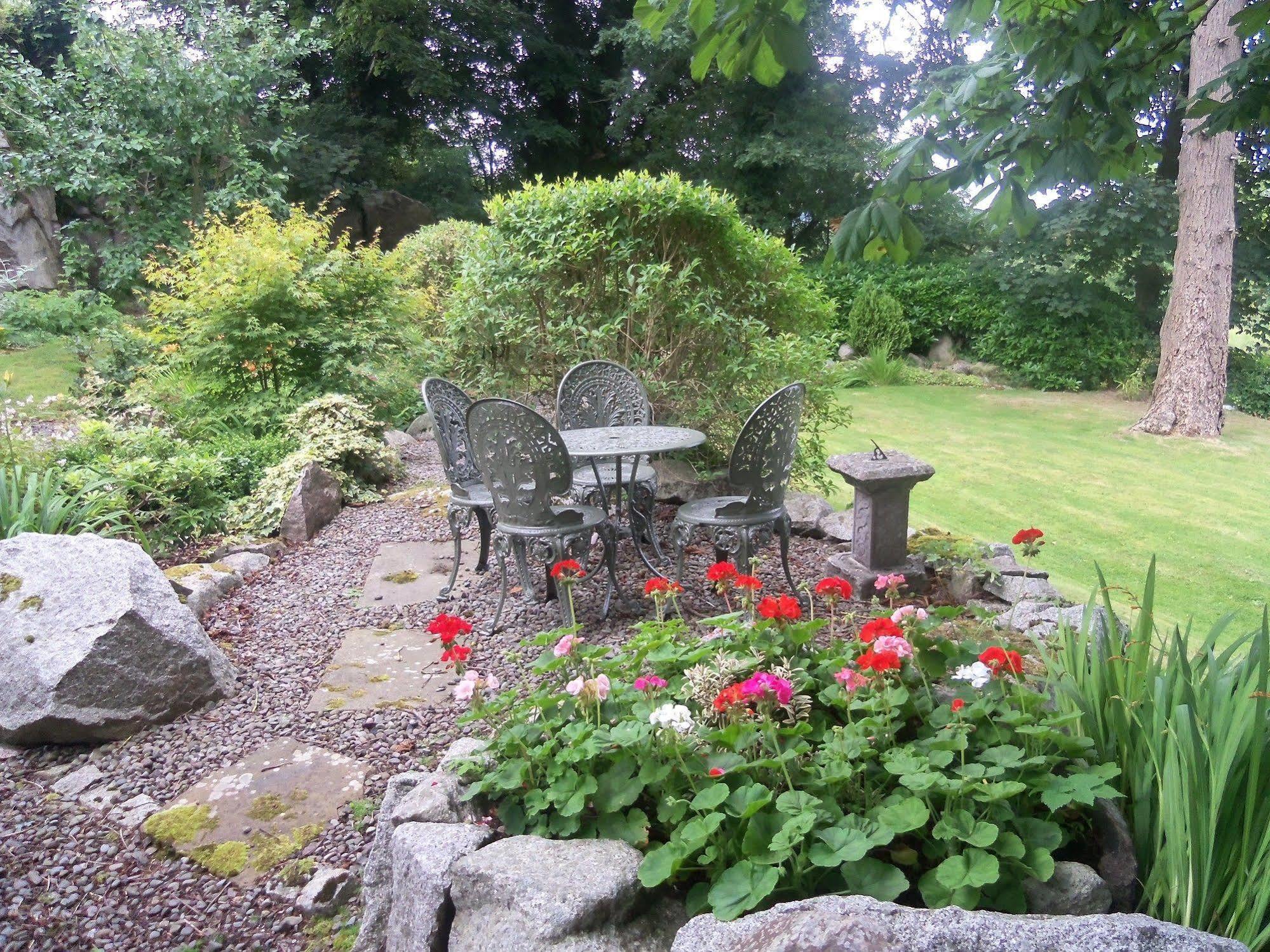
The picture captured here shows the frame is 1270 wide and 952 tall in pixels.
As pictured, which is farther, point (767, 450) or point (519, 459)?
point (767, 450)

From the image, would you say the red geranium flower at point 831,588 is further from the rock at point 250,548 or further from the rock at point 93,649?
the rock at point 250,548

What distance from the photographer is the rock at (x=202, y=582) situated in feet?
12.6

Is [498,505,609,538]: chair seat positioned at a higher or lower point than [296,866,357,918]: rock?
higher

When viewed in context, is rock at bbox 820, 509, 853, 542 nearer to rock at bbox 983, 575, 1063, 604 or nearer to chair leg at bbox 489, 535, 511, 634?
rock at bbox 983, 575, 1063, 604

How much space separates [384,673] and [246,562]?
1.70 m

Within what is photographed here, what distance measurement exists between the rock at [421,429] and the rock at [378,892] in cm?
623

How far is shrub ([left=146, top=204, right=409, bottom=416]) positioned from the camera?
645 cm

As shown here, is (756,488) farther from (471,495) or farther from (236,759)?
(236,759)

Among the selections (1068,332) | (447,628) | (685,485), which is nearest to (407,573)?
Result: (685,485)

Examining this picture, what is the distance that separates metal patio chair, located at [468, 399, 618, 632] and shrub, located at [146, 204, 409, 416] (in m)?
3.67

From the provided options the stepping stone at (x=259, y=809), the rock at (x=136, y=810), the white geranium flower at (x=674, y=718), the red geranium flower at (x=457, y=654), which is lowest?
the rock at (x=136, y=810)

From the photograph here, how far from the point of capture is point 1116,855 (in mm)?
1611

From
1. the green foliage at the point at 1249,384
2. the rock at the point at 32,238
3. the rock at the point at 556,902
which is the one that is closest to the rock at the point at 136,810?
the rock at the point at 556,902

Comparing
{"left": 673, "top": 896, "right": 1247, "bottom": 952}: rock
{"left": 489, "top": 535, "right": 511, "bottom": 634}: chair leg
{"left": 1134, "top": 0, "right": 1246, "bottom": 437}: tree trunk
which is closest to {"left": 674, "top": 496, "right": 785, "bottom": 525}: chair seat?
{"left": 489, "top": 535, "right": 511, "bottom": 634}: chair leg
